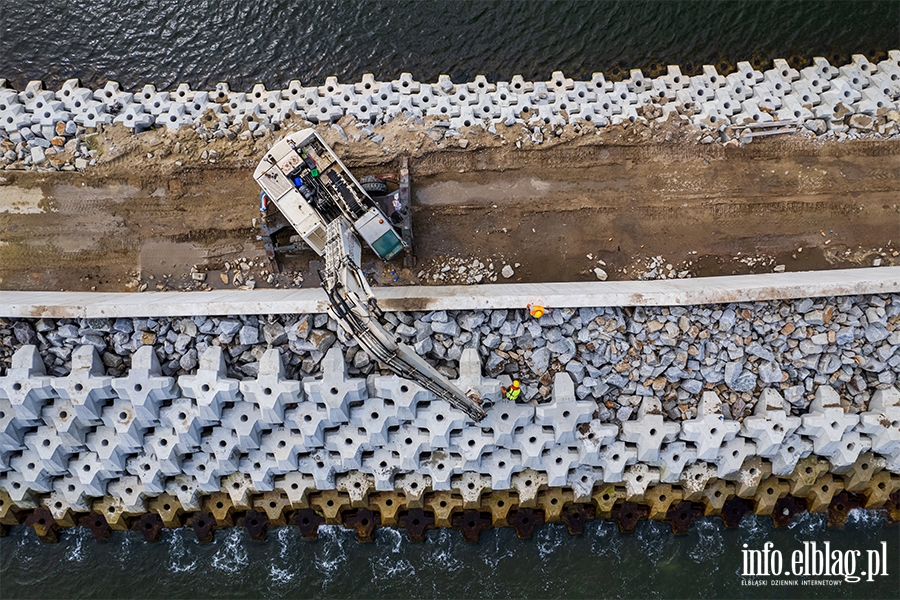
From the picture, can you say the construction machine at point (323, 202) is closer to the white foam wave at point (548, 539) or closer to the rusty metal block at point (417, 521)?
the rusty metal block at point (417, 521)

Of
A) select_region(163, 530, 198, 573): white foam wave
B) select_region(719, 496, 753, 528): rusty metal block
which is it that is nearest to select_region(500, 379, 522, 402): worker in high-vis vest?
select_region(719, 496, 753, 528): rusty metal block

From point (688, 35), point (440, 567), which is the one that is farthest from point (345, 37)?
point (440, 567)

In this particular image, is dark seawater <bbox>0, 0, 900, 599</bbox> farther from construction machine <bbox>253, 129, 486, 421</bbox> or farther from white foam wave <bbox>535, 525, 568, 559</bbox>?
white foam wave <bbox>535, 525, 568, 559</bbox>

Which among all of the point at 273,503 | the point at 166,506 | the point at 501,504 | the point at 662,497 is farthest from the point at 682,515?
the point at 166,506

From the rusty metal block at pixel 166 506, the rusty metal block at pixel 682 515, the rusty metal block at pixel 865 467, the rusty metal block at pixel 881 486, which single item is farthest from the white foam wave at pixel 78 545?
the rusty metal block at pixel 881 486

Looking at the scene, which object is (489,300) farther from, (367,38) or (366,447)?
(367,38)

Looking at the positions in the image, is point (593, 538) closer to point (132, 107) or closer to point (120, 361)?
point (120, 361)
